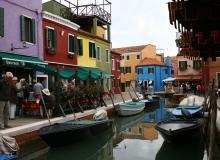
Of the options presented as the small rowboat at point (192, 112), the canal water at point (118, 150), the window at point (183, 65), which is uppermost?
the window at point (183, 65)

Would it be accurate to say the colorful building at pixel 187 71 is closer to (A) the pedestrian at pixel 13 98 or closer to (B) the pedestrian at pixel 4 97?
(A) the pedestrian at pixel 13 98

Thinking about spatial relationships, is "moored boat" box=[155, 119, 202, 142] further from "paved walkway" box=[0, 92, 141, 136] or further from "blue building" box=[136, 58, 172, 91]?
"blue building" box=[136, 58, 172, 91]

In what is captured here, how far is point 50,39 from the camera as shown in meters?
20.2

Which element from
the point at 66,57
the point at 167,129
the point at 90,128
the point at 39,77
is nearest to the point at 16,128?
the point at 90,128

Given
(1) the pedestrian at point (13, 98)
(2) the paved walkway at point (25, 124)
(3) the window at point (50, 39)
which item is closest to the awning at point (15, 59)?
(1) the pedestrian at point (13, 98)

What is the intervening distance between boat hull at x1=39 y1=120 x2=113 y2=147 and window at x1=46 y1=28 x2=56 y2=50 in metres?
7.93

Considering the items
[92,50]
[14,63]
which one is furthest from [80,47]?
[14,63]

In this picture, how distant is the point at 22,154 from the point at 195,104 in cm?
1006

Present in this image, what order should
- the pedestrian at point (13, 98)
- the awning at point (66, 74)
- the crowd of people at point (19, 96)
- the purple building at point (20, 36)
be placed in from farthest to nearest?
the awning at point (66, 74) → the purple building at point (20, 36) → the pedestrian at point (13, 98) → the crowd of people at point (19, 96)

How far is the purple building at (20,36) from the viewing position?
15.4 m

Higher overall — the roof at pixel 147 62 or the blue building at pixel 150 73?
the roof at pixel 147 62

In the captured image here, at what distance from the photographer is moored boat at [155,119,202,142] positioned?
11.3 m

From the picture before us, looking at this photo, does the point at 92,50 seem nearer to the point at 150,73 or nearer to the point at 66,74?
the point at 66,74

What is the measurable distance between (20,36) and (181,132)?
8.86 m
